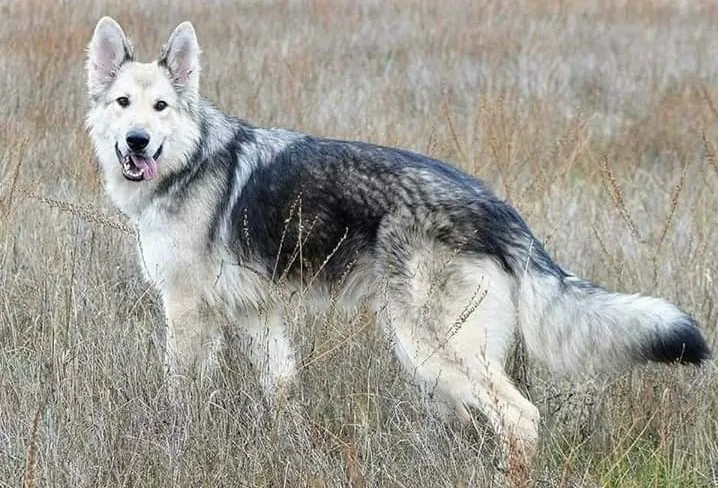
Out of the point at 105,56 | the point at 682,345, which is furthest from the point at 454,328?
the point at 105,56

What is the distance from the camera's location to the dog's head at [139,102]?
3.85 meters

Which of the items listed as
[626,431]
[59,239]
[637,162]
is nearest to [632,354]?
[626,431]

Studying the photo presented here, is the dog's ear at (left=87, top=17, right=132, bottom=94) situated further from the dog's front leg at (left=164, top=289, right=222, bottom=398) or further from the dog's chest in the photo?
the dog's front leg at (left=164, top=289, right=222, bottom=398)

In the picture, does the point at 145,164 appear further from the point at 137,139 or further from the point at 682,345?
the point at 682,345

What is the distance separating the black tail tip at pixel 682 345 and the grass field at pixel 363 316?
0.29 metres

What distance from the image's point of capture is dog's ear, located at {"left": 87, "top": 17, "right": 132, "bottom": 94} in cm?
402

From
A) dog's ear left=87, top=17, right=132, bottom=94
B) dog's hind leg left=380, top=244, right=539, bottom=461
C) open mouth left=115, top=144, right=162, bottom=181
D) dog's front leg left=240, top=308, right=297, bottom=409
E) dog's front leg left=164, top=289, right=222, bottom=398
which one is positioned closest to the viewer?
dog's hind leg left=380, top=244, right=539, bottom=461

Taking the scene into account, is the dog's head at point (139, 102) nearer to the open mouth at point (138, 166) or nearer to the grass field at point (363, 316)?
the open mouth at point (138, 166)

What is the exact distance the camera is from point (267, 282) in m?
3.88

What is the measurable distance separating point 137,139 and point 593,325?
190 centimetres

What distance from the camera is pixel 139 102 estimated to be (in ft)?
12.8

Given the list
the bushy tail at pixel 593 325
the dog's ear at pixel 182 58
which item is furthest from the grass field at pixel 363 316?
the dog's ear at pixel 182 58

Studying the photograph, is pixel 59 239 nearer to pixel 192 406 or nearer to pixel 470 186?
pixel 192 406

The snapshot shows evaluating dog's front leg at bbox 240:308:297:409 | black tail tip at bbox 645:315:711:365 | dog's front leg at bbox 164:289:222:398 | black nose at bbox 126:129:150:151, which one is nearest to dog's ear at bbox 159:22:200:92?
black nose at bbox 126:129:150:151
